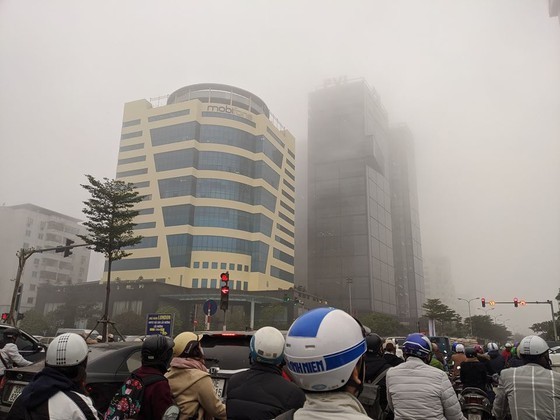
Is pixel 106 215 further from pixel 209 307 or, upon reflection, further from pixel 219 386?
pixel 219 386

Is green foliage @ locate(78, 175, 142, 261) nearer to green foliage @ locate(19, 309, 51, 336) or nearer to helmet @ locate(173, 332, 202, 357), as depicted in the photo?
helmet @ locate(173, 332, 202, 357)

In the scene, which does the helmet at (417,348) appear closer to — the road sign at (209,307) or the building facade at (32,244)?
the road sign at (209,307)

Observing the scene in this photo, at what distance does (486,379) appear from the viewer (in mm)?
6773

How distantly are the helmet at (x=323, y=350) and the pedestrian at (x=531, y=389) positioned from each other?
2914mm

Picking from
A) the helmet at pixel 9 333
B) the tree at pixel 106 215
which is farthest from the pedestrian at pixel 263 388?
the tree at pixel 106 215

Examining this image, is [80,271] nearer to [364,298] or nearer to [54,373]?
[364,298]

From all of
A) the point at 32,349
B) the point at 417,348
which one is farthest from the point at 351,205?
the point at 417,348

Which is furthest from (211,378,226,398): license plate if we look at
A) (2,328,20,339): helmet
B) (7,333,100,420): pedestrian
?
(2,328,20,339): helmet

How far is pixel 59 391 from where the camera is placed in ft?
8.30

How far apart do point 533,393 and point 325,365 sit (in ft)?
10.2

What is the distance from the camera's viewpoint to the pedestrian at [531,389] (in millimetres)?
3814

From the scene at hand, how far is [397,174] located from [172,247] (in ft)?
294

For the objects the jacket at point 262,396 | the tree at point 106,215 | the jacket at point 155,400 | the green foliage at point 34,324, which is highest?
the tree at point 106,215

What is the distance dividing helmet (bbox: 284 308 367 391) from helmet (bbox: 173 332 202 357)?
Result: 215 centimetres
